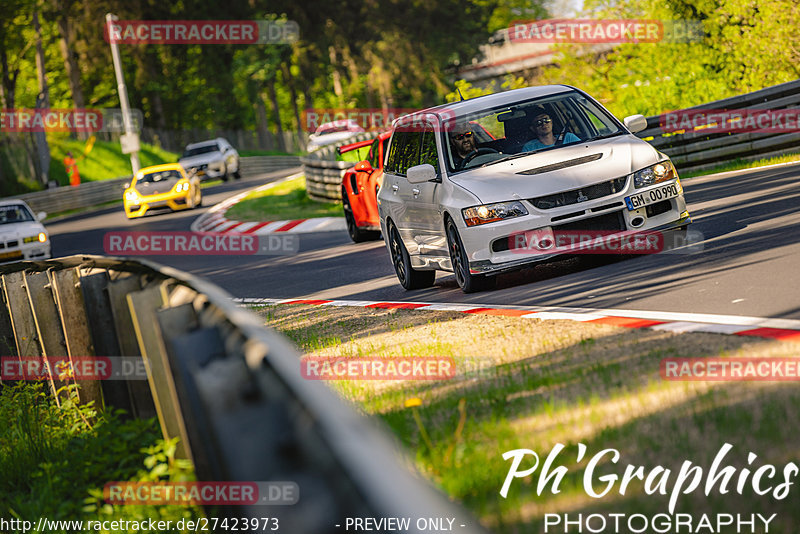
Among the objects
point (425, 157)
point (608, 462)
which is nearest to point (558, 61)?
point (425, 157)

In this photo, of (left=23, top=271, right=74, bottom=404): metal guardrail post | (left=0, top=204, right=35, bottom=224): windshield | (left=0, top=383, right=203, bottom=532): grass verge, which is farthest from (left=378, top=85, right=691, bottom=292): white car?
(left=0, top=204, right=35, bottom=224): windshield

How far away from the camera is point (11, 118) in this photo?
60.0m

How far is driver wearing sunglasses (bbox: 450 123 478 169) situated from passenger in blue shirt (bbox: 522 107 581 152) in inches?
20.8

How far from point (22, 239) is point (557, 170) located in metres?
16.9

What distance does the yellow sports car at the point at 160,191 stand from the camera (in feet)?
108

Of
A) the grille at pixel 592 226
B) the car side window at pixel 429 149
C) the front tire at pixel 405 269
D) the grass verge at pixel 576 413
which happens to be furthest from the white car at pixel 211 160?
the grass verge at pixel 576 413

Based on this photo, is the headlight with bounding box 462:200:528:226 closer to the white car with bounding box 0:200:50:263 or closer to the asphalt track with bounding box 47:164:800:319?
the asphalt track with bounding box 47:164:800:319

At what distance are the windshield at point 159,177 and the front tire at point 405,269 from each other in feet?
74.4

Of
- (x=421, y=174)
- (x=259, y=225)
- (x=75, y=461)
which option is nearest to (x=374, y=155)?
(x=421, y=174)

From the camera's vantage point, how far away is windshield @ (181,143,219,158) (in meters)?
46.7

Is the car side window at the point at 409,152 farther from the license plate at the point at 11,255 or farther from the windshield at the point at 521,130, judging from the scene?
the license plate at the point at 11,255

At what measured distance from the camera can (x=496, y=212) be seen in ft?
32.6

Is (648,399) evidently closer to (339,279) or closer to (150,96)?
(339,279)

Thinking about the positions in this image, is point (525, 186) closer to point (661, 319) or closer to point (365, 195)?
point (661, 319)
